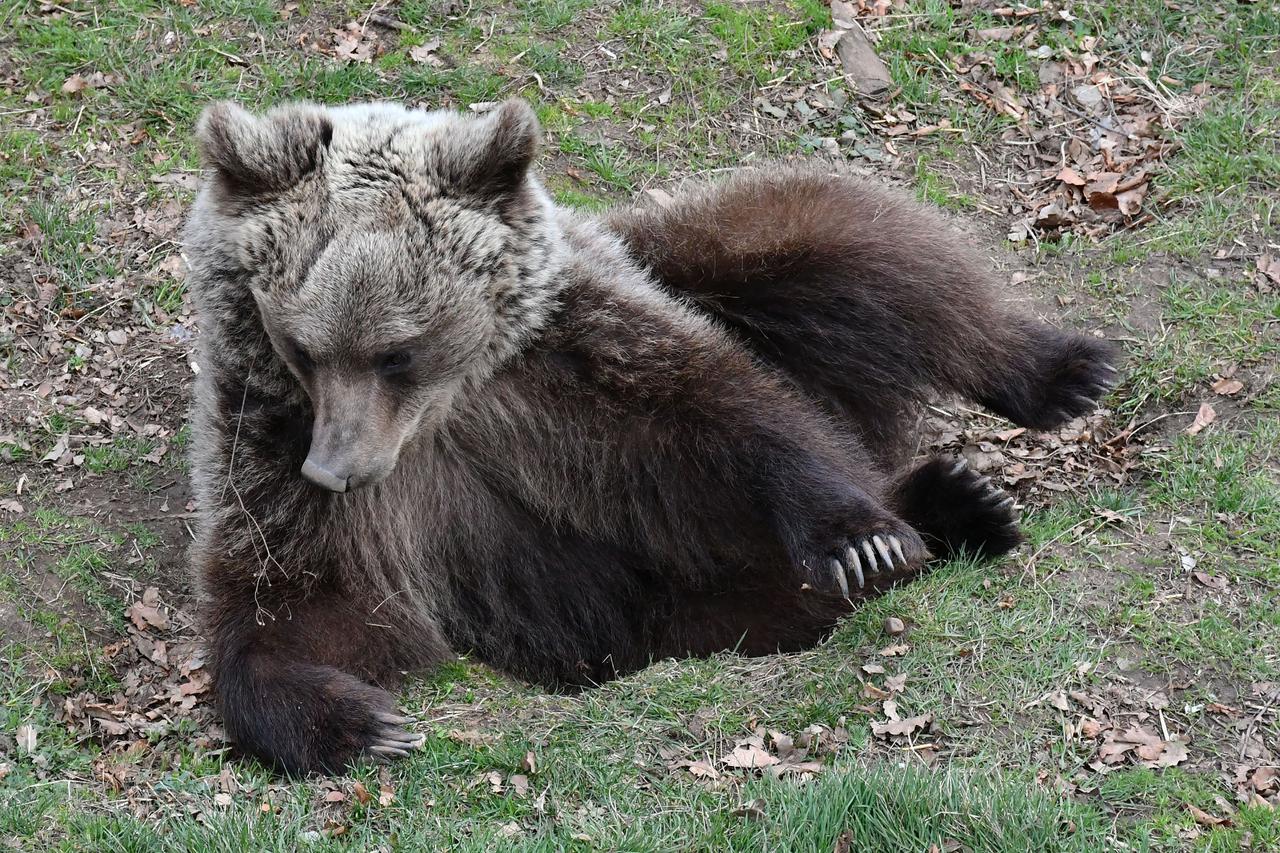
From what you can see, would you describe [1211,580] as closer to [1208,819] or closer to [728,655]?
[1208,819]

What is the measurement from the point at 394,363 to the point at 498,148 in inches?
40.1

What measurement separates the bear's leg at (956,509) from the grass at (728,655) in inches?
5.8

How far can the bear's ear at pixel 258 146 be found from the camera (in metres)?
5.65

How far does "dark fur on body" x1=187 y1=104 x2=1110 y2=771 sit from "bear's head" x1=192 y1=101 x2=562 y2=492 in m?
0.01

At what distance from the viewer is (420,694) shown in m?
6.15

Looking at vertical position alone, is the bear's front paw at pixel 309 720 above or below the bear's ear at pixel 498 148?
below

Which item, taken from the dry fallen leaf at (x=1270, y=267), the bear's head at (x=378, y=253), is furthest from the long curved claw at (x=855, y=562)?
the dry fallen leaf at (x=1270, y=267)

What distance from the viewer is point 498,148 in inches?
228

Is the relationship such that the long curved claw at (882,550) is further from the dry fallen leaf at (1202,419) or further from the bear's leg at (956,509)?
the dry fallen leaf at (1202,419)

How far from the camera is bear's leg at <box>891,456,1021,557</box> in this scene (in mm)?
6688

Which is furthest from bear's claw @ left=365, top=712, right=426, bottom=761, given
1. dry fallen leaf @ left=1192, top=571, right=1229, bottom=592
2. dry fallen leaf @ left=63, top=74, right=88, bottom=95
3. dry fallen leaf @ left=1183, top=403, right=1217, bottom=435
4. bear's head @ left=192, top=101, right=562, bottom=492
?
dry fallen leaf @ left=63, top=74, right=88, bottom=95

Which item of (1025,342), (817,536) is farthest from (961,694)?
(1025,342)

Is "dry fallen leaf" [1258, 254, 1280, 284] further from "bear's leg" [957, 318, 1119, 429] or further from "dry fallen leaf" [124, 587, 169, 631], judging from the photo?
"dry fallen leaf" [124, 587, 169, 631]

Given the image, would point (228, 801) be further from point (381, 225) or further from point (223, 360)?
point (381, 225)
